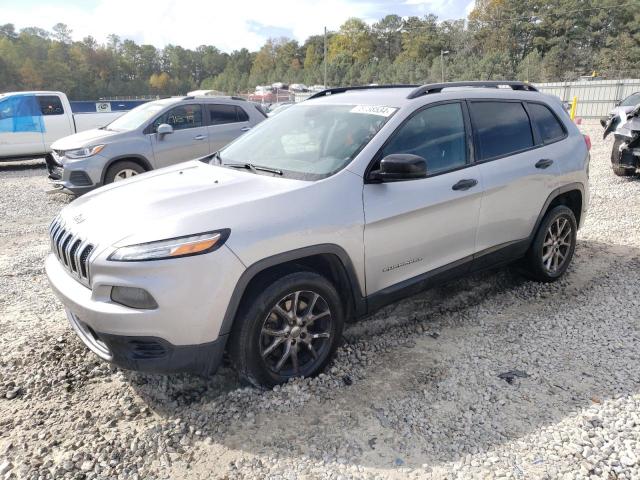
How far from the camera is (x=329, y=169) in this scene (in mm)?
3090

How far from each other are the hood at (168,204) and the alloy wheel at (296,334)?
0.62m

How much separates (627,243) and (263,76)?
10890 centimetres

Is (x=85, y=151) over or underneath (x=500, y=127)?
underneath

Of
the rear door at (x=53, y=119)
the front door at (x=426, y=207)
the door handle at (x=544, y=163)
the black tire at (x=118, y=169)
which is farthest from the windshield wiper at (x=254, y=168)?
the rear door at (x=53, y=119)

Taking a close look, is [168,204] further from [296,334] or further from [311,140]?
[311,140]

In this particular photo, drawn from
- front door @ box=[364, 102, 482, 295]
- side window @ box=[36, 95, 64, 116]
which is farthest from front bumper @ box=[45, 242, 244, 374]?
side window @ box=[36, 95, 64, 116]

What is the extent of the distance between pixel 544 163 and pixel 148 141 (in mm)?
6381

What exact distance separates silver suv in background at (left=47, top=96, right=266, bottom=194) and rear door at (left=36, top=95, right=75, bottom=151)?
3974 millimetres

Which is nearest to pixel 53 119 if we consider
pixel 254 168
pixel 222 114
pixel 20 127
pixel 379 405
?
pixel 20 127

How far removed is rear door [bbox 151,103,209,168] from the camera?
8359 mm

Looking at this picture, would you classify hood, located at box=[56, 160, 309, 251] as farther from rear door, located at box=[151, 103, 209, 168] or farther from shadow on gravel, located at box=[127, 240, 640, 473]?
rear door, located at box=[151, 103, 209, 168]

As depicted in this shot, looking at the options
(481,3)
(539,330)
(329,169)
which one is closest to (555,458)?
(539,330)

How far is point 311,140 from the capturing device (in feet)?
11.4

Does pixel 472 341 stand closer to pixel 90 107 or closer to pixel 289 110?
pixel 289 110
